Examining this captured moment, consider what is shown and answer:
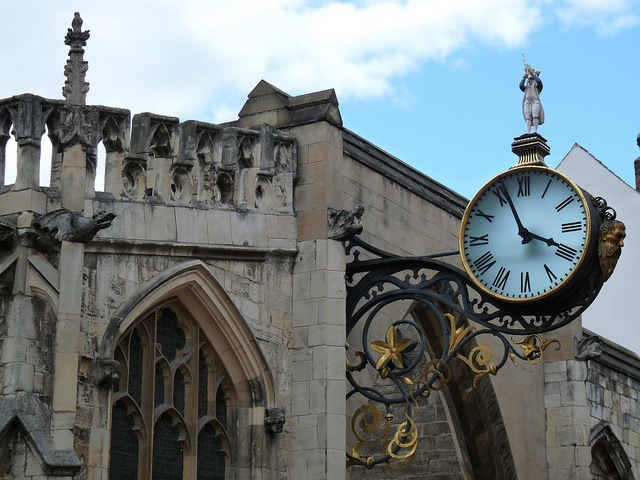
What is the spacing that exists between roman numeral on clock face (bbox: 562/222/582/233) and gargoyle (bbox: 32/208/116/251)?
3.92m

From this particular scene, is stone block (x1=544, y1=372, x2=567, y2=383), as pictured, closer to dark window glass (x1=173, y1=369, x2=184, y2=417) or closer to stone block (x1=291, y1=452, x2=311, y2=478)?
stone block (x1=291, y1=452, x2=311, y2=478)

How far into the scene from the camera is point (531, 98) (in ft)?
43.9

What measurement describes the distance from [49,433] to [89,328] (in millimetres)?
1091

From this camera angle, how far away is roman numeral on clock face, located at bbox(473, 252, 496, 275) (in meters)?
12.4

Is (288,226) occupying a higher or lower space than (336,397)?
higher

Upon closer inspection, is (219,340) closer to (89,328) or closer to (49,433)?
(89,328)

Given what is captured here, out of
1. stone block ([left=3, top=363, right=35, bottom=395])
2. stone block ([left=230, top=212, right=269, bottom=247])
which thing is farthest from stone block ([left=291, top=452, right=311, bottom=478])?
stone block ([left=3, top=363, right=35, bottom=395])

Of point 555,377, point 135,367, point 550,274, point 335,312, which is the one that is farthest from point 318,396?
point 555,377

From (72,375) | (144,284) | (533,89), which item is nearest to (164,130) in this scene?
(144,284)

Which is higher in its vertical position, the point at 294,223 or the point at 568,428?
the point at 294,223

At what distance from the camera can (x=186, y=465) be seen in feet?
39.2

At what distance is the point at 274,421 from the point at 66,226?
278cm

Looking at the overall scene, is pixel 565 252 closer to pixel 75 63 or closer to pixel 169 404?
pixel 169 404

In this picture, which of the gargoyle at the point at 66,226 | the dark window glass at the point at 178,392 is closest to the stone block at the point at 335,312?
the dark window glass at the point at 178,392
